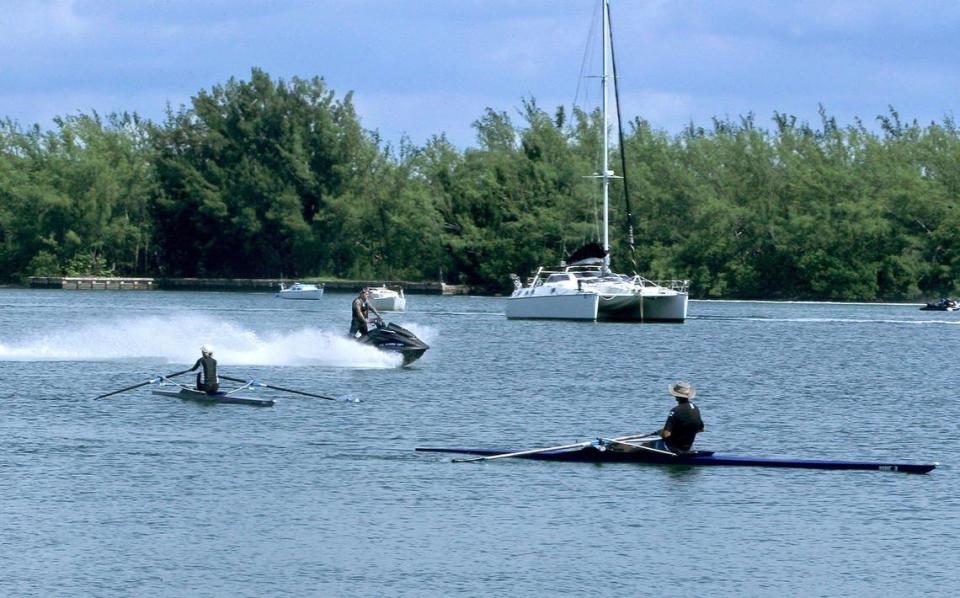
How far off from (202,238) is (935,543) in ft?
499

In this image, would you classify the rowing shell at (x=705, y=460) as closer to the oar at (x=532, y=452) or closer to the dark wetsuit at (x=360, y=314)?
the oar at (x=532, y=452)

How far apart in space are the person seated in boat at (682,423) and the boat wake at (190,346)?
86.4ft

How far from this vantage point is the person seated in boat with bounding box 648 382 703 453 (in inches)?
1259

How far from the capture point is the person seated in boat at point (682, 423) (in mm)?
31969

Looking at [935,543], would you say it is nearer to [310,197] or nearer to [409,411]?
[409,411]

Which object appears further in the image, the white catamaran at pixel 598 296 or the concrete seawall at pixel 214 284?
the concrete seawall at pixel 214 284

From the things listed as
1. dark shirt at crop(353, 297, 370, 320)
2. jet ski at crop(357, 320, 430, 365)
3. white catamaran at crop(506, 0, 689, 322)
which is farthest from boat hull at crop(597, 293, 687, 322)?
dark shirt at crop(353, 297, 370, 320)

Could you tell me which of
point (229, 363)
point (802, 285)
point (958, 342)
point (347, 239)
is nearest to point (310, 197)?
point (347, 239)

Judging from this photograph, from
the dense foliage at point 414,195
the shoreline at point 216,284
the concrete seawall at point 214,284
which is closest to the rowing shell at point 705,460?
the dense foliage at point 414,195

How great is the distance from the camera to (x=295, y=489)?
104ft

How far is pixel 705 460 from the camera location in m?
32.6

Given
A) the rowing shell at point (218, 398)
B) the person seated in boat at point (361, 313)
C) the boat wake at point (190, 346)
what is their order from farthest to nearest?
1. the boat wake at point (190, 346)
2. the person seated in boat at point (361, 313)
3. the rowing shell at point (218, 398)

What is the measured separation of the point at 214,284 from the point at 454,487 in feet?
474

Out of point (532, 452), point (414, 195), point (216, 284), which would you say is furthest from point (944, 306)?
point (532, 452)
